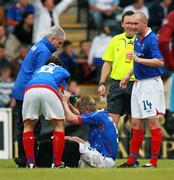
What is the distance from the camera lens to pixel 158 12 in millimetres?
22438

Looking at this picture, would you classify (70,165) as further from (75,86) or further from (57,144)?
(75,86)

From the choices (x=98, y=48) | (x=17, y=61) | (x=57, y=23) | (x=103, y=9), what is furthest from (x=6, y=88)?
(x=103, y=9)

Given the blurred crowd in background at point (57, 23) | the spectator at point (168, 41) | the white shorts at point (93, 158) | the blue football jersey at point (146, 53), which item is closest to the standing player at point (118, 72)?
the blue football jersey at point (146, 53)

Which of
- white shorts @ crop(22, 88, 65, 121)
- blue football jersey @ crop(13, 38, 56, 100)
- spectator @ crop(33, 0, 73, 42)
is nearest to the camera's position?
white shorts @ crop(22, 88, 65, 121)

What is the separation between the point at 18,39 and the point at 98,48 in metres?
1.77

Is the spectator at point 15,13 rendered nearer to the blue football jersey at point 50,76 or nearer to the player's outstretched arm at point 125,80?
the player's outstretched arm at point 125,80

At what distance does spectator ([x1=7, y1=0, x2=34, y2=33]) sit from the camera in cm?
2248

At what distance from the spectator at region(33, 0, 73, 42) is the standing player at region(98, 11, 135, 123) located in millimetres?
6239

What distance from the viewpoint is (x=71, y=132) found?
61.9 ft

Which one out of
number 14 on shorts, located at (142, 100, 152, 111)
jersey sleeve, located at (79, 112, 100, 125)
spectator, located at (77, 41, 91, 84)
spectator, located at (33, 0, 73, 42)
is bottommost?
jersey sleeve, located at (79, 112, 100, 125)

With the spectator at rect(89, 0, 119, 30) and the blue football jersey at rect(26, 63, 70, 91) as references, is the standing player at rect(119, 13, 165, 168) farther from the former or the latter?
the spectator at rect(89, 0, 119, 30)

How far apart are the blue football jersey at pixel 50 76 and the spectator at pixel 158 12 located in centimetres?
924

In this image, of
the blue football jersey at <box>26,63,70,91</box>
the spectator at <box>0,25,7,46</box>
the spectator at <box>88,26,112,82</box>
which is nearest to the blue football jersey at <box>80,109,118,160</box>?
the blue football jersey at <box>26,63,70,91</box>

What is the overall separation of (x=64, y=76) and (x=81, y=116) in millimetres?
579
